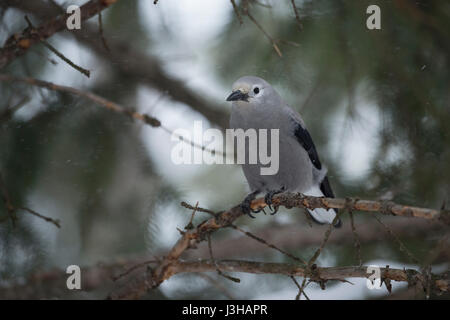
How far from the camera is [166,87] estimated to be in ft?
9.77

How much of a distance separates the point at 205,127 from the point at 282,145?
0.56m

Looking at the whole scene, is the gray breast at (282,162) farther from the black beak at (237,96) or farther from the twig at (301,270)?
the twig at (301,270)

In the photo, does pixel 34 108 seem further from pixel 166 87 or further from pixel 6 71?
pixel 166 87

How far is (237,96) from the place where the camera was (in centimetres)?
212

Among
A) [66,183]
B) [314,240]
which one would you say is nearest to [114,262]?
[66,183]

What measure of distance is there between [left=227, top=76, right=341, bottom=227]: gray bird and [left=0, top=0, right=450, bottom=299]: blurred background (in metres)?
0.08

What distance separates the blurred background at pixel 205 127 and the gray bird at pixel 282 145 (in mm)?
84

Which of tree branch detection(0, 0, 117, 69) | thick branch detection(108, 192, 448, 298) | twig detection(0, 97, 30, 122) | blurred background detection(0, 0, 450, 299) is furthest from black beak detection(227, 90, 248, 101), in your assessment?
twig detection(0, 97, 30, 122)

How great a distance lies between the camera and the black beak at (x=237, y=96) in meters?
2.10

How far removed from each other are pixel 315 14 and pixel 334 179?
0.80 meters

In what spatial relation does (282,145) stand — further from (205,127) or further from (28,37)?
(28,37)

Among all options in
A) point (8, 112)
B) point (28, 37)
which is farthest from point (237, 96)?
point (8, 112)

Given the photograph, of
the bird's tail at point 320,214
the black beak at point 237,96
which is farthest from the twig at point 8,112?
the bird's tail at point 320,214

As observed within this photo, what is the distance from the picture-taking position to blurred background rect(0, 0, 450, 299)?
2223 millimetres
